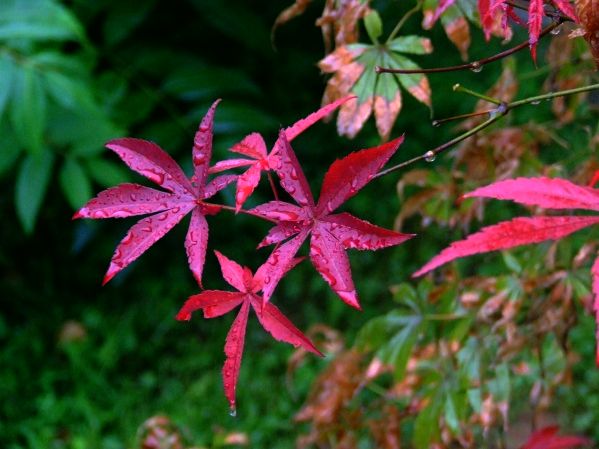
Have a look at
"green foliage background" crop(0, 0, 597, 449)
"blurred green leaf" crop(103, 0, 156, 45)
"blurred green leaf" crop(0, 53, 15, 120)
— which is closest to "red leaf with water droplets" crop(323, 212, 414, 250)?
"green foliage background" crop(0, 0, 597, 449)

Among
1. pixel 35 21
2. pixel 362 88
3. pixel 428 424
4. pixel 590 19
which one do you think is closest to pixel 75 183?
pixel 35 21

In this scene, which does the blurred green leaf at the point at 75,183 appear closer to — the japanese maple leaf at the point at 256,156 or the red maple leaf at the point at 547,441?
the red maple leaf at the point at 547,441

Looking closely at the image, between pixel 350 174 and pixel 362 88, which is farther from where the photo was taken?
pixel 362 88

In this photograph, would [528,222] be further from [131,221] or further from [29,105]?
[131,221]

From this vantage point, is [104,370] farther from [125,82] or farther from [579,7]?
[579,7]

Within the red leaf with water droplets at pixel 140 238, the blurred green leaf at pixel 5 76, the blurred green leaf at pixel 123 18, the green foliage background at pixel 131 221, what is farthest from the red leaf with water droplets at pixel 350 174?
the blurred green leaf at pixel 123 18

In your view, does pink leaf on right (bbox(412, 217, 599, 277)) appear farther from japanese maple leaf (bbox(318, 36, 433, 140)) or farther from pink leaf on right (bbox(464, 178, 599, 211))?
japanese maple leaf (bbox(318, 36, 433, 140))

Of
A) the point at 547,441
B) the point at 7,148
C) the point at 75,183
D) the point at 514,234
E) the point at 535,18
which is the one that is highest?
the point at 535,18

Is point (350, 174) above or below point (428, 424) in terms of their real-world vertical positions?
above

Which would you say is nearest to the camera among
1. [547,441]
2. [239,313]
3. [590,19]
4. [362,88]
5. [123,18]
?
[590,19]
